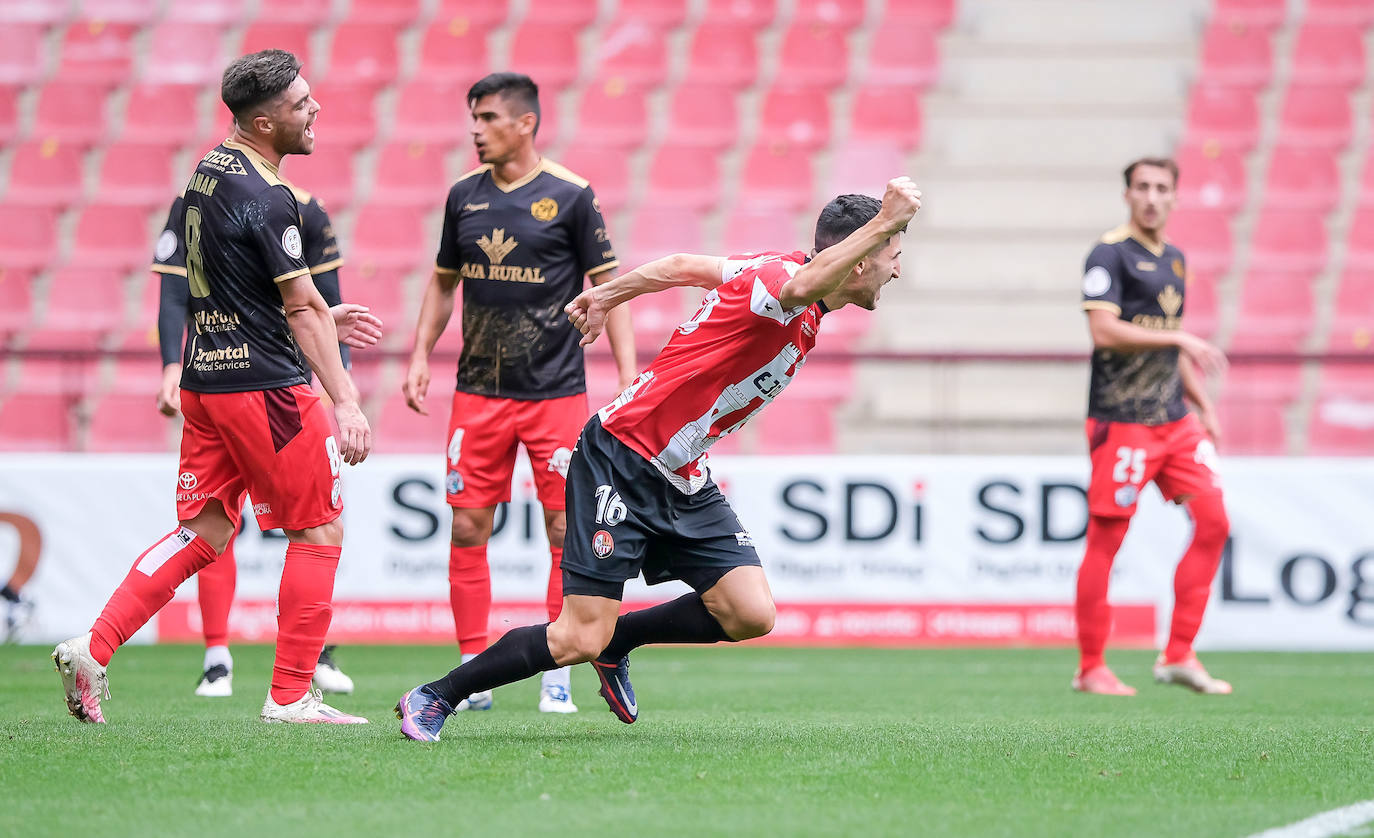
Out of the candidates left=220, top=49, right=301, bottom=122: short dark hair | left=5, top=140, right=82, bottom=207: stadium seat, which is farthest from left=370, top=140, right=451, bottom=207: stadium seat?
left=220, top=49, right=301, bottom=122: short dark hair

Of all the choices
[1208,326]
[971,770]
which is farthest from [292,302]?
[1208,326]

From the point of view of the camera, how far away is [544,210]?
6.12 m

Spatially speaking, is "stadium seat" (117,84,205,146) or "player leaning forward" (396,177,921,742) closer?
"player leaning forward" (396,177,921,742)

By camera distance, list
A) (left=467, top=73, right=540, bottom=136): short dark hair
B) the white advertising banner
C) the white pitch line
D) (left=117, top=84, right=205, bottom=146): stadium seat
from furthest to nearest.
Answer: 1. (left=117, top=84, right=205, bottom=146): stadium seat
2. the white advertising banner
3. (left=467, top=73, right=540, bottom=136): short dark hair
4. the white pitch line

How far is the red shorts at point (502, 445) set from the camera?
6.11m

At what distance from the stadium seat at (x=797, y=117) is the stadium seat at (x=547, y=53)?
1792 mm

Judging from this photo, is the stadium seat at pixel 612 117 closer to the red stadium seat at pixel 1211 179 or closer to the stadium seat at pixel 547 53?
the stadium seat at pixel 547 53

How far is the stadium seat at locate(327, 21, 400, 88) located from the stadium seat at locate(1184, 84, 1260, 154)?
7.03 metres

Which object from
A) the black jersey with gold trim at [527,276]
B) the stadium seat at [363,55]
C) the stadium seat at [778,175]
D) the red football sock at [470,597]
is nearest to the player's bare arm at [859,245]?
the black jersey with gold trim at [527,276]

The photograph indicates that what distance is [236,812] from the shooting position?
3.61m

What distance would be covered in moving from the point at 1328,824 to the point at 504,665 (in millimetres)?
2212

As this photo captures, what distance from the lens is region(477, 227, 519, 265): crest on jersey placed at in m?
6.11

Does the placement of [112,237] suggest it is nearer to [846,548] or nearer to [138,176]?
[138,176]

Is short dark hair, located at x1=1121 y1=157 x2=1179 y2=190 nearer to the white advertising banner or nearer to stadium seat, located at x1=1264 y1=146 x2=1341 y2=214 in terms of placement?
the white advertising banner
